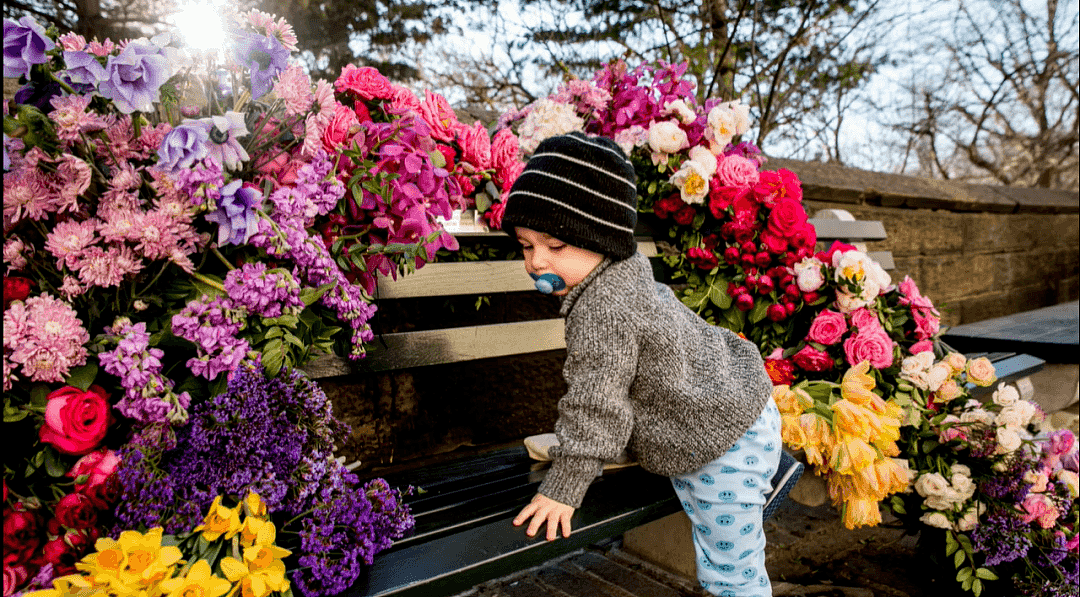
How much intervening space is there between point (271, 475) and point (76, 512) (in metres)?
0.29

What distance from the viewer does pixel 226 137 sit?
43.6 inches

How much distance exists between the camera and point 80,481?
3.34 feet

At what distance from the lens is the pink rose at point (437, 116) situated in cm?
173

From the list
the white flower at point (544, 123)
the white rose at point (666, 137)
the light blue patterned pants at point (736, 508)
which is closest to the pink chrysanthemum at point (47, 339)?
the light blue patterned pants at point (736, 508)

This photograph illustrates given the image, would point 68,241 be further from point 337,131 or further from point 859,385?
point 859,385

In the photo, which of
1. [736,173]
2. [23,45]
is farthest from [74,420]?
[736,173]

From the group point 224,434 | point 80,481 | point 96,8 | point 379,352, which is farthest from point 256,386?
point 96,8

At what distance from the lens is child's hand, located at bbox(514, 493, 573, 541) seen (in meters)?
1.34

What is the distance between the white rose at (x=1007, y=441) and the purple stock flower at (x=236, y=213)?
6.62 feet

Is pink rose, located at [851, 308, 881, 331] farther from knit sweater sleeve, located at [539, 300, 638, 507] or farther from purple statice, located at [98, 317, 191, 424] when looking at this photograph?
purple statice, located at [98, 317, 191, 424]

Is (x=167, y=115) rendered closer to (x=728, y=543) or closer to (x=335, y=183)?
(x=335, y=183)

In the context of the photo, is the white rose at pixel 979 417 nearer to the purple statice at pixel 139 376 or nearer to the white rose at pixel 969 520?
the white rose at pixel 969 520

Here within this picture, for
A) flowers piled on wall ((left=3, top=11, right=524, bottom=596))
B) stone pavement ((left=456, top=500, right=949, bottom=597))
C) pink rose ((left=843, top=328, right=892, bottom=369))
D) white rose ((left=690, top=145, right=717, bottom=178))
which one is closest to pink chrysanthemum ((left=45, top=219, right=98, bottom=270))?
flowers piled on wall ((left=3, top=11, right=524, bottom=596))

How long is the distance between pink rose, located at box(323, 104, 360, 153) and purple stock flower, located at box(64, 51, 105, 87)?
472 millimetres
